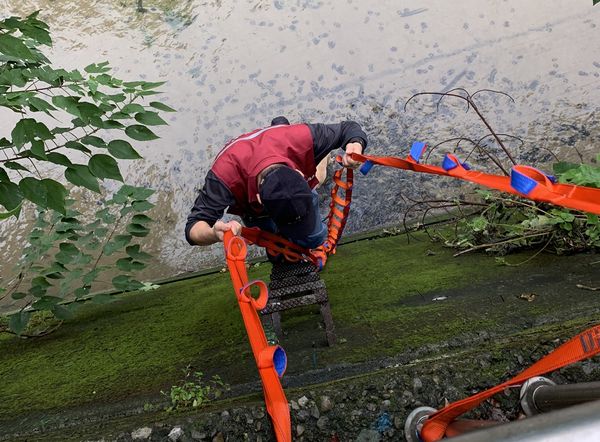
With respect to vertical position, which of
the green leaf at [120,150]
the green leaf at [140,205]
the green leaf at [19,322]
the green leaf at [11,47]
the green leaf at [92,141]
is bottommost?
the green leaf at [19,322]

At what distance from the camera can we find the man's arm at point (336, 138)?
6.18ft

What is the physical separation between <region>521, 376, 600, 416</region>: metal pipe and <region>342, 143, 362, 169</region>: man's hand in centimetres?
88

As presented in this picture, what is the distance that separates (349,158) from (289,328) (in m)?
0.61

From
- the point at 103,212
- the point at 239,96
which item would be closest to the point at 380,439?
the point at 103,212

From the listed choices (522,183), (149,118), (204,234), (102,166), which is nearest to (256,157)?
(204,234)

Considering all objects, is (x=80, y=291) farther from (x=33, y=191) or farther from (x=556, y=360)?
(x=556, y=360)

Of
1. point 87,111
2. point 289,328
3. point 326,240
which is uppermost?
point 87,111

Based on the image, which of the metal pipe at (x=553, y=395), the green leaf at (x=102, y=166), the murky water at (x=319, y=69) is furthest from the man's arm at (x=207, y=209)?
the murky water at (x=319, y=69)

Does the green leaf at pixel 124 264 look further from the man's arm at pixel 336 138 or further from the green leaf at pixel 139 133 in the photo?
the green leaf at pixel 139 133

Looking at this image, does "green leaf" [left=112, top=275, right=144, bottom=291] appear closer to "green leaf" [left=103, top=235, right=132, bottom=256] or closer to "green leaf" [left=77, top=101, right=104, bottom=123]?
"green leaf" [left=103, top=235, right=132, bottom=256]

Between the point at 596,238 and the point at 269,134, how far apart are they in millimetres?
1193

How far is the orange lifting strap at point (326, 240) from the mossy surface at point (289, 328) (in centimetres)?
19

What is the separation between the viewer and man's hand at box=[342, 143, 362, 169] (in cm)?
177

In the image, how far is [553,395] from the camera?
0.85 m
